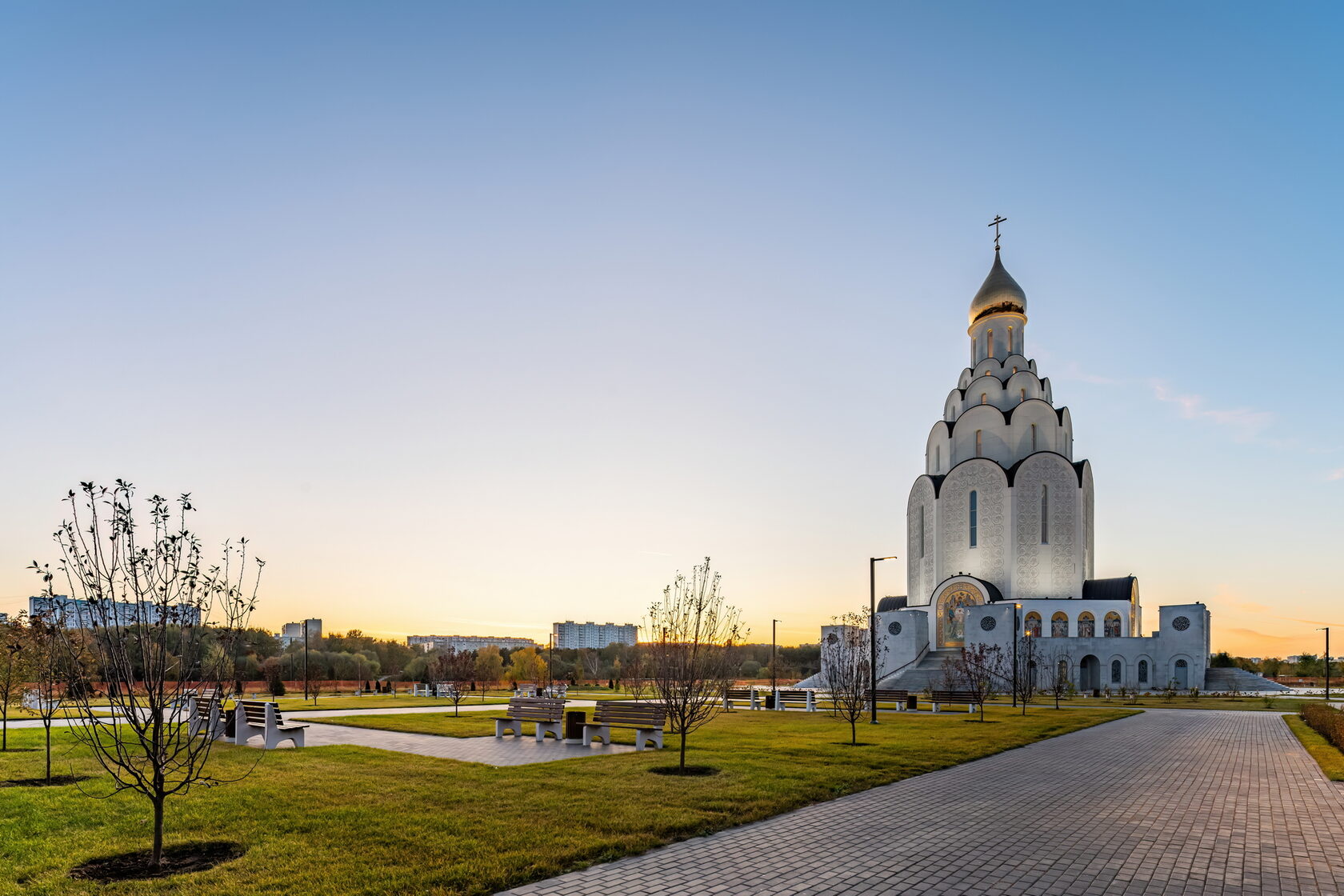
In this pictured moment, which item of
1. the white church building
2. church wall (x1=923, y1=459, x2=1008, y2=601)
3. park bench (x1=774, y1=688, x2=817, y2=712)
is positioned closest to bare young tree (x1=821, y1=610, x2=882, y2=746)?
park bench (x1=774, y1=688, x2=817, y2=712)

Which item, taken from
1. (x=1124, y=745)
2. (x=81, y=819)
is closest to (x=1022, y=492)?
(x=1124, y=745)

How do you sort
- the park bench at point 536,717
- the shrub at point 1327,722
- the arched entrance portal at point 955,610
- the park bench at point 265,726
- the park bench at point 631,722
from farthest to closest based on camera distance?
the arched entrance portal at point 955,610 < the shrub at point 1327,722 < the park bench at point 536,717 < the park bench at point 631,722 < the park bench at point 265,726

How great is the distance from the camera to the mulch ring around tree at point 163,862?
22.4 feet

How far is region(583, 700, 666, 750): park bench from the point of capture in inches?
625

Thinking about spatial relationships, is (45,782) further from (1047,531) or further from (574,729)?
(1047,531)

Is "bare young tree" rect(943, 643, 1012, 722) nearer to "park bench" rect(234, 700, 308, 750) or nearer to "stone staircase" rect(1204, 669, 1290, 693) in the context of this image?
"stone staircase" rect(1204, 669, 1290, 693)

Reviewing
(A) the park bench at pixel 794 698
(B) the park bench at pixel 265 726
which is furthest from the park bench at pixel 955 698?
(B) the park bench at pixel 265 726

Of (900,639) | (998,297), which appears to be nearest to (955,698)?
(900,639)

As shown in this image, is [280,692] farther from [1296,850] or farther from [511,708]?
[1296,850]

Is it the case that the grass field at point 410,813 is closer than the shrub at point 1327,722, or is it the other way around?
the grass field at point 410,813

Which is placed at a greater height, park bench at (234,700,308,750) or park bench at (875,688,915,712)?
park bench at (234,700,308,750)

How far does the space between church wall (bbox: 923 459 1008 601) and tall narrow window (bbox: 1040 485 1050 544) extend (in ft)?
9.28

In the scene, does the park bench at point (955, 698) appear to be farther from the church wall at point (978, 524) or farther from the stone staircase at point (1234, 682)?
the stone staircase at point (1234, 682)

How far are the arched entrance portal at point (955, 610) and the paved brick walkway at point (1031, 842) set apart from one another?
5097 centimetres
